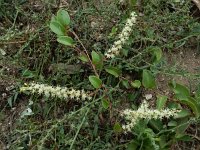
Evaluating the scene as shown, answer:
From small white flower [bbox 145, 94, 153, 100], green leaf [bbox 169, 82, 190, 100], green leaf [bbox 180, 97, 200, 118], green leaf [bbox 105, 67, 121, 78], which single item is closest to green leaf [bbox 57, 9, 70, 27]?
green leaf [bbox 105, 67, 121, 78]

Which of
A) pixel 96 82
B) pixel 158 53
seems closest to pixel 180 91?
pixel 158 53

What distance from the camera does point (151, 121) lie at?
2973 millimetres

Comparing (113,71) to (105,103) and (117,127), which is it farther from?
(117,127)

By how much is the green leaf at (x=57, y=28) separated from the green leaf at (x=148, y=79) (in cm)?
60

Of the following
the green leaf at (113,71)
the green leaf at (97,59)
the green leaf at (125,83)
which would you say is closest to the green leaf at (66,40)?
the green leaf at (97,59)

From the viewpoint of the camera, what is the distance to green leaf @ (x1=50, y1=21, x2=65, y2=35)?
301 centimetres

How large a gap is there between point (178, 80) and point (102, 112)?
0.58 meters

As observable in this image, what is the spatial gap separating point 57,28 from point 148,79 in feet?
2.23

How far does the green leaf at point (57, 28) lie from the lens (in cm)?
301

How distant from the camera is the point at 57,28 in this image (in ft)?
9.93

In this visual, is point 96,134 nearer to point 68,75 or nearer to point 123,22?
point 68,75

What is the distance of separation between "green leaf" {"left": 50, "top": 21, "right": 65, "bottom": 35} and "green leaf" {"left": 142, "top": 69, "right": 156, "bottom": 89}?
0.60m

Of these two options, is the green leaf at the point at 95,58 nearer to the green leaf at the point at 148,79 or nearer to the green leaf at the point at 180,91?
the green leaf at the point at 148,79

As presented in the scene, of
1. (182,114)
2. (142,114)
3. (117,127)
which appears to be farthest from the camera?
(182,114)
